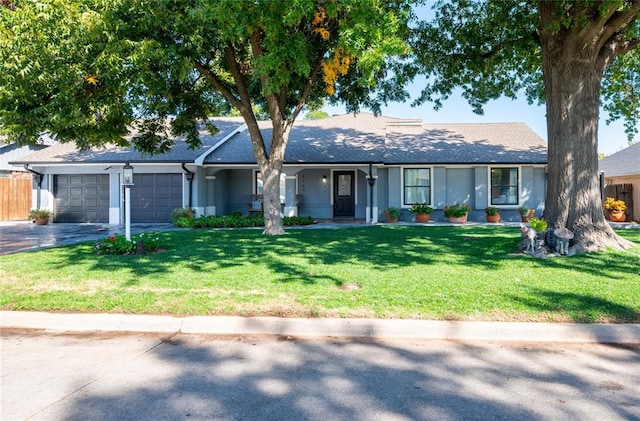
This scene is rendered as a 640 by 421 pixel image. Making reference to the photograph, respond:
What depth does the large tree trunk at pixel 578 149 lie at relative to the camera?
8.70 meters

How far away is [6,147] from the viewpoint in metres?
25.4

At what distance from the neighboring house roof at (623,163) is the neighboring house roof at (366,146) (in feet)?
13.8

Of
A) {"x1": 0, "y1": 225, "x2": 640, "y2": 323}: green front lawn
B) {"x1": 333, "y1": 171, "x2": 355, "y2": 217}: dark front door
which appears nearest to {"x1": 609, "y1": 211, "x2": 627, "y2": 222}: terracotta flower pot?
{"x1": 333, "y1": 171, "x2": 355, "y2": 217}: dark front door

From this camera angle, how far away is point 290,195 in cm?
1867

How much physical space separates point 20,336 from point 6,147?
84.7ft

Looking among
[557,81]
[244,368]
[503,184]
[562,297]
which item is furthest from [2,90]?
[503,184]

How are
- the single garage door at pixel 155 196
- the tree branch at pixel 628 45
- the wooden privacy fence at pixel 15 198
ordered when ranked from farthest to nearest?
1. the wooden privacy fence at pixel 15 198
2. the single garage door at pixel 155 196
3. the tree branch at pixel 628 45

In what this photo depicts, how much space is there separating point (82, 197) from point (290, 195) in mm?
9395

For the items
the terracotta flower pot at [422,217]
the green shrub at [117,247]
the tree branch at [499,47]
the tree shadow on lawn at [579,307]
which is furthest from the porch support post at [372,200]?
the tree shadow on lawn at [579,307]

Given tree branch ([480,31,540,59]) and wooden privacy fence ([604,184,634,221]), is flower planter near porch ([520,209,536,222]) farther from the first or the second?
tree branch ([480,31,540,59])

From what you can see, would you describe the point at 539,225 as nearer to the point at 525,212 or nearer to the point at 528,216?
the point at 525,212

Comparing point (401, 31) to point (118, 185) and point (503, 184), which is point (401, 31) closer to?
point (503, 184)

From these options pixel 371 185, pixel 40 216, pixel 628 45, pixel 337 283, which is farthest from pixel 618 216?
pixel 40 216

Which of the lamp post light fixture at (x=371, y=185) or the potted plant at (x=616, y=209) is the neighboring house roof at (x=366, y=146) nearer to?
the lamp post light fixture at (x=371, y=185)
